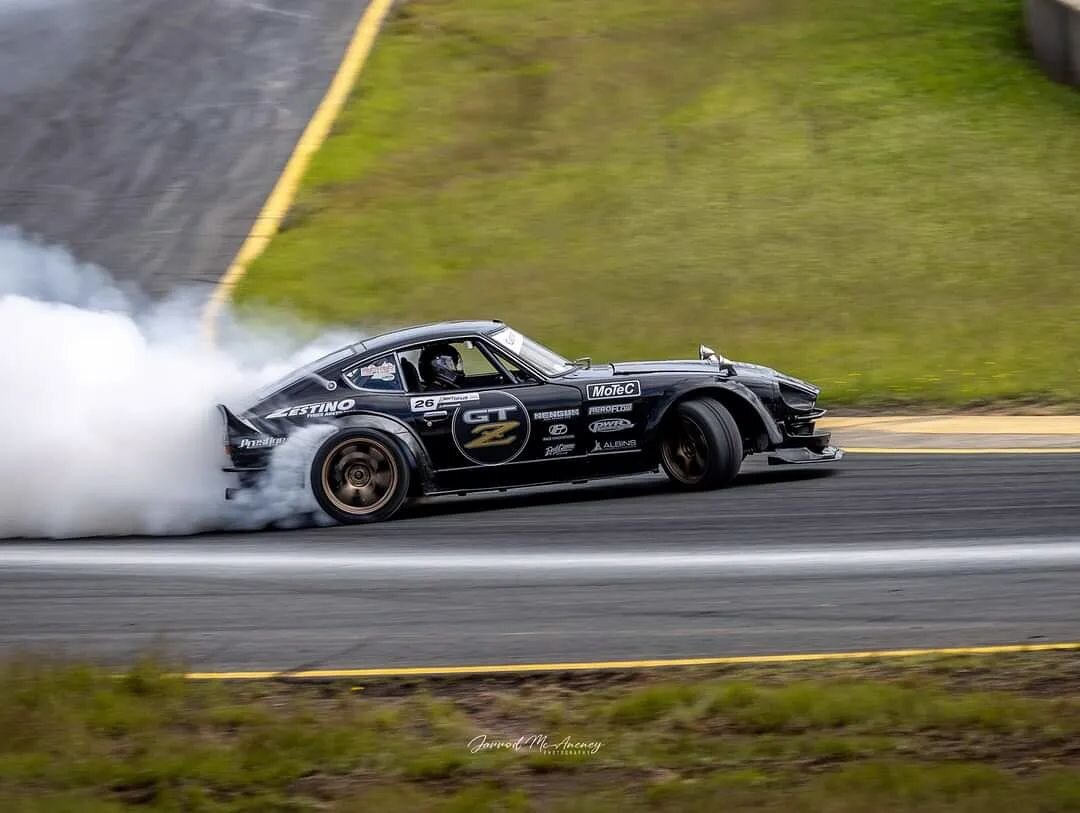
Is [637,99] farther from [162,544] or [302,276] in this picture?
[162,544]

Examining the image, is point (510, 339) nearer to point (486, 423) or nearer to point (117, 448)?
point (486, 423)

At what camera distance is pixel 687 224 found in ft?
68.6

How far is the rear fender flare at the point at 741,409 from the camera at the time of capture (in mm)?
11547

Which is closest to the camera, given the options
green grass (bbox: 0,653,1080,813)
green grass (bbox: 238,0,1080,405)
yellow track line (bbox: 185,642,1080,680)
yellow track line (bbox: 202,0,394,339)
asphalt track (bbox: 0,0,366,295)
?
green grass (bbox: 0,653,1080,813)

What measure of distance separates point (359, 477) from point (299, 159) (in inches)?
521

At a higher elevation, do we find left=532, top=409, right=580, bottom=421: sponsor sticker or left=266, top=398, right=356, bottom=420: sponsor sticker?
left=266, top=398, right=356, bottom=420: sponsor sticker

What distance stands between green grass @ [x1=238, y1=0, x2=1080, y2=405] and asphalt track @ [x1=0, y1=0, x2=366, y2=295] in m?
1.10

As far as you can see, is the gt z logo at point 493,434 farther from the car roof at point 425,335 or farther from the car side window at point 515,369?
the car roof at point 425,335

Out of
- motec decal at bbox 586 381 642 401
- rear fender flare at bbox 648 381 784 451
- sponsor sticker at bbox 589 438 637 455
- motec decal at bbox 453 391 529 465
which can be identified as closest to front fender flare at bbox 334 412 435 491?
motec decal at bbox 453 391 529 465

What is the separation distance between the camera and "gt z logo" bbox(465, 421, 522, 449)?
1147cm

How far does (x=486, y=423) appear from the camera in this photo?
37.6 ft

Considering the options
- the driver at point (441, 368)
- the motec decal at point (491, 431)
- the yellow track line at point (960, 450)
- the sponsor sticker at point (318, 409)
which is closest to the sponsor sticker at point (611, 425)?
the motec decal at point (491, 431)

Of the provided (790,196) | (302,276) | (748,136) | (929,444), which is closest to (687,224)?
(790,196)

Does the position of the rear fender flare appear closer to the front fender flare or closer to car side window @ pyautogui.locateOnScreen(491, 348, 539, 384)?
car side window @ pyautogui.locateOnScreen(491, 348, 539, 384)
